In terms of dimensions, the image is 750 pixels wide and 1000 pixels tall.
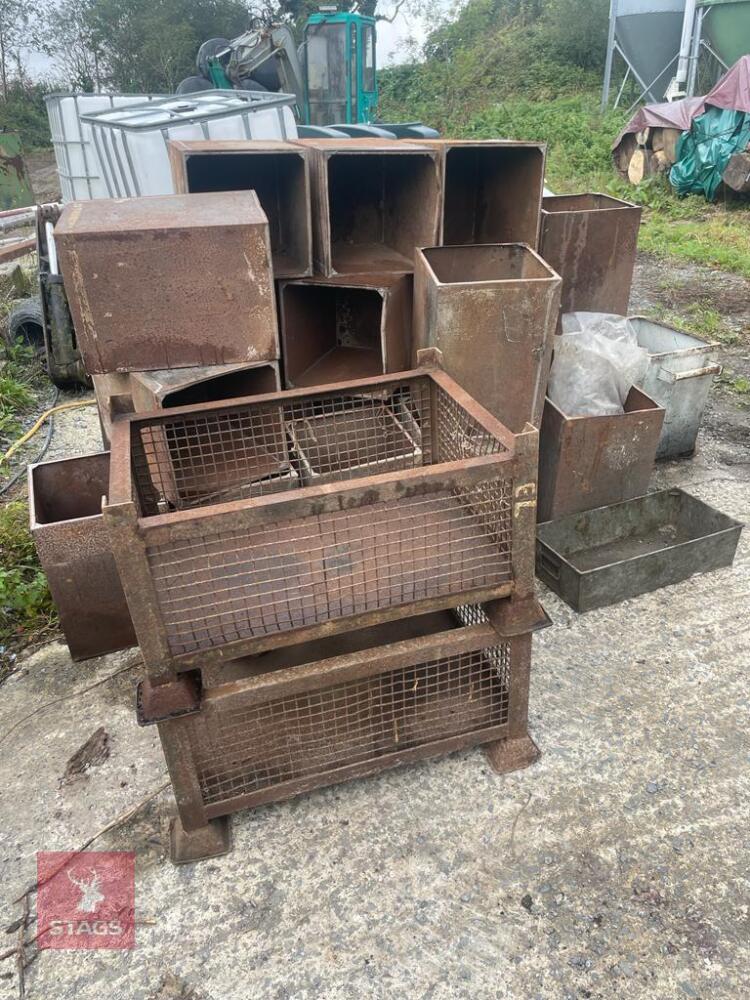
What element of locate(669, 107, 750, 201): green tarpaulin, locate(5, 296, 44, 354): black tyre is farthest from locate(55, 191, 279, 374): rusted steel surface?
locate(669, 107, 750, 201): green tarpaulin

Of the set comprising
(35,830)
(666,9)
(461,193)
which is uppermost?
(666,9)

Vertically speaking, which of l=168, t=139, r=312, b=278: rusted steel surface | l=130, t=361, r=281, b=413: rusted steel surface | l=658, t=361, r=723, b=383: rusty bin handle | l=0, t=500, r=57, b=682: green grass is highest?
l=168, t=139, r=312, b=278: rusted steel surface

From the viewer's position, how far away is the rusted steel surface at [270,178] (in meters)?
3.02

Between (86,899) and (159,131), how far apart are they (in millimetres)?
5926

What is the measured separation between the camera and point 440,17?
2150cm

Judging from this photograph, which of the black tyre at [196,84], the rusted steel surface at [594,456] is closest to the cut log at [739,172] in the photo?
the rusted steel surface at [594,456]

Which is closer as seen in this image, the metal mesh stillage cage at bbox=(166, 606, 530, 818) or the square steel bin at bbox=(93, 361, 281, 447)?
the metal mesh stillage cage at bbox=(166, 606, 530, 818)

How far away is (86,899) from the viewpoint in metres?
1.91

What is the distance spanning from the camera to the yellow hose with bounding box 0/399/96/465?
4160mm

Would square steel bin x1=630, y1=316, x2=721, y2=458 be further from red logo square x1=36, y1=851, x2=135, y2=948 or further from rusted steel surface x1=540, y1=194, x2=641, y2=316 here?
red logo square x1=36, y1=851, x2=135, y2=948

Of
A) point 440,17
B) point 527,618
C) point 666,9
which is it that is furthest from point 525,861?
point 440,17

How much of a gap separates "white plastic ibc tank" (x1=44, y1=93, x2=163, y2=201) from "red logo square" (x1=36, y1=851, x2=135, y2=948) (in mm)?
6672

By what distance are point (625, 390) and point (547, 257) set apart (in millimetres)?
893

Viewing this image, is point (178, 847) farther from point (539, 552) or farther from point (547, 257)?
point (547, 257)
